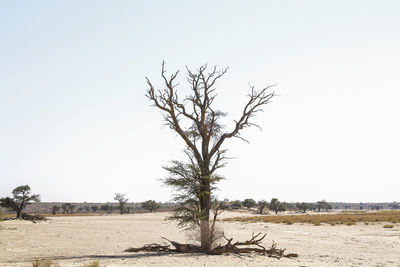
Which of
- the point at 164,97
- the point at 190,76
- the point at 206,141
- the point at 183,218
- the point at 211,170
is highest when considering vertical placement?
the point at 190,76

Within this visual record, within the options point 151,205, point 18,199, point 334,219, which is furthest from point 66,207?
point 334,219

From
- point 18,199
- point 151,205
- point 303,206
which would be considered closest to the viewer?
point 18,199

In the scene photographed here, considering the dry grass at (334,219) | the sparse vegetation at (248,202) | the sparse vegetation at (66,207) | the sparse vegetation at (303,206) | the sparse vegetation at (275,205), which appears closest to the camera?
the dry grass at (334,219)

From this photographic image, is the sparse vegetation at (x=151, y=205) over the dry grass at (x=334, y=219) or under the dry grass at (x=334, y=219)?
over

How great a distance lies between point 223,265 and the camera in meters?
13.6

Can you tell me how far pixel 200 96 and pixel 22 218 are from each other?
41607mm

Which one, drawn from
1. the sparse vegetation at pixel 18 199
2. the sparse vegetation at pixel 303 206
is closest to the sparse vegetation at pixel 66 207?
the sparse vegetation at pixel 18 199

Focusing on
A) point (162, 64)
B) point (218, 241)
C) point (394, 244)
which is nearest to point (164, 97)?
point (162, 64)

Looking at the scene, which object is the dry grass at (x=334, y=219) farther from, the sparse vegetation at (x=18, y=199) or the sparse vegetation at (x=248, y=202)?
the sparse vegetation at (x=248, y=202)

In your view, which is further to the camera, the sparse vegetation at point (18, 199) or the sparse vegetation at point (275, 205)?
the sparse vegetation at point (275, 205)

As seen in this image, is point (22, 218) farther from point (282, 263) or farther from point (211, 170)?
point (282, 263)

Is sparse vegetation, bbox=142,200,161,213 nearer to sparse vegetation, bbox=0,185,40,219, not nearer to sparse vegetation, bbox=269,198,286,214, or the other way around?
sparse vegetation, bbox=269,198,286,214

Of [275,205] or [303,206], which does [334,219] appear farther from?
[303,206]

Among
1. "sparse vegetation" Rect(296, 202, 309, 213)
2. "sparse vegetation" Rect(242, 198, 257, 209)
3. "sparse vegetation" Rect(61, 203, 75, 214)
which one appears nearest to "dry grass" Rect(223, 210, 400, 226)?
"sparse vegetation" Rect(242, 198, 257, 209)
